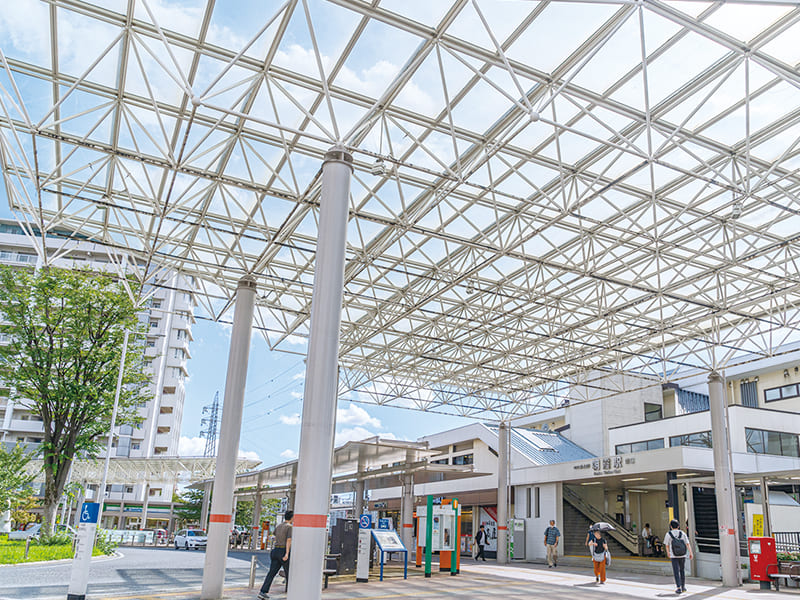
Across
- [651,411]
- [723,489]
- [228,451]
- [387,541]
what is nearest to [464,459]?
[651,411]

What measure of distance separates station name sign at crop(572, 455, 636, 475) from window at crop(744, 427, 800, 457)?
20.5 ft

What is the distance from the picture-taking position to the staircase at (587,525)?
1399 inches

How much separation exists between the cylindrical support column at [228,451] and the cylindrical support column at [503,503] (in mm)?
18878

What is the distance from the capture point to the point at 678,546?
17406 millimetres

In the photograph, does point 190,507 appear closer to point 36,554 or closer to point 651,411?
point 36,554

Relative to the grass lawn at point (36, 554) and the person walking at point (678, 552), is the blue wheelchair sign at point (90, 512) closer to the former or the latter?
the grass lawn at point (36, 554)

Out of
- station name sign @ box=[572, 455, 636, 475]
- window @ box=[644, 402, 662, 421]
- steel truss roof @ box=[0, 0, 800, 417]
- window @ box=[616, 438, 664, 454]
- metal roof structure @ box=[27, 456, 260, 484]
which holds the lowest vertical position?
metal roof structure @ box=[27, 456, 260, 484]

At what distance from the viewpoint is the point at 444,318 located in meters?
25.3

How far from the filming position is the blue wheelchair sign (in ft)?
43.2

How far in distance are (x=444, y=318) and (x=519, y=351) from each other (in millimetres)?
6358

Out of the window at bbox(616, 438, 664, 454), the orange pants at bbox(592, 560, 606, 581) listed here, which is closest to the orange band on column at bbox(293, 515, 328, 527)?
the orange pants at bbox(592, 560, 606, 581)

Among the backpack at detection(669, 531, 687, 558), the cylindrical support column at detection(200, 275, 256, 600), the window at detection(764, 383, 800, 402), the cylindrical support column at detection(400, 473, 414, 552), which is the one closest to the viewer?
the cylindrical support column at detection(200, 275, 256, 600)

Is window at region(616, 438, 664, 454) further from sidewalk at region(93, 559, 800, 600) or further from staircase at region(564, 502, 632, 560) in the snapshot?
sidewalk at region(93, 559, 800, 600)

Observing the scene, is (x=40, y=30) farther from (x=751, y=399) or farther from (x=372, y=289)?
(x=751, y=399)
